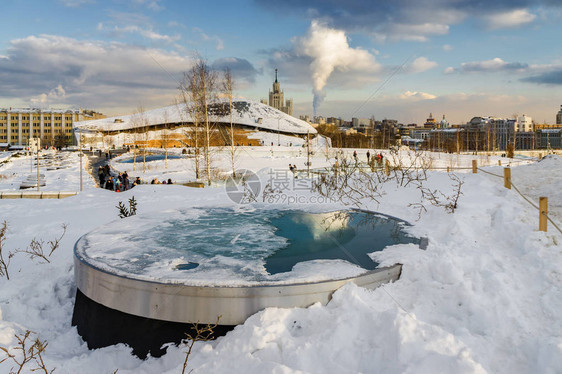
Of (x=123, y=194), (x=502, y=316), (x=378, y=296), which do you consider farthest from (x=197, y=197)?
(x=502, y=316)

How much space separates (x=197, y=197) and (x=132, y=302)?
1031 cm

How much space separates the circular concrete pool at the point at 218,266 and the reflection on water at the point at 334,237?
2 cm

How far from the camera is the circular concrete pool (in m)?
4.14

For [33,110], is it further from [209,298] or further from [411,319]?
[411,319]

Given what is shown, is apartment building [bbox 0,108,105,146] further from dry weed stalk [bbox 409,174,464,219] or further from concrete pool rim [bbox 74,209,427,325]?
concrete pool rim [bbox 74,209,427,325]

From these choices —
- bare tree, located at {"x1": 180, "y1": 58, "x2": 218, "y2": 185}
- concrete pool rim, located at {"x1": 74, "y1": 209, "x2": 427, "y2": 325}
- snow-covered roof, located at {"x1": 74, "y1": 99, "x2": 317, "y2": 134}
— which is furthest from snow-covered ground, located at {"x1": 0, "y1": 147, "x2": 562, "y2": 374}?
snow-covered roof, located at {"x1": 74, "y1": 99, "x2": 317, "y2": 134}

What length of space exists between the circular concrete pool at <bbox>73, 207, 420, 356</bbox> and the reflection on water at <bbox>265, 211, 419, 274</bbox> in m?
0.02

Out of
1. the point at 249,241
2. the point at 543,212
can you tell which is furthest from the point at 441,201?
the point at 249,241

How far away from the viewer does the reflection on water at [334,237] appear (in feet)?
17.5

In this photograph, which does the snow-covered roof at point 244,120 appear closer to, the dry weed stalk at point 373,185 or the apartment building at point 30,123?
the apartment building at point 30,123

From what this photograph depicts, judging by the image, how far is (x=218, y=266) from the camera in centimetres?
488

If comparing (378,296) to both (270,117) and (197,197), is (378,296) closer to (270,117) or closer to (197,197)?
(197,197)

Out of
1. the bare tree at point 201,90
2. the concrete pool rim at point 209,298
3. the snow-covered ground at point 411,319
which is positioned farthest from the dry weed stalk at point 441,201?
the bare tree at point 201,90

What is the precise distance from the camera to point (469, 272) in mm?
4910
